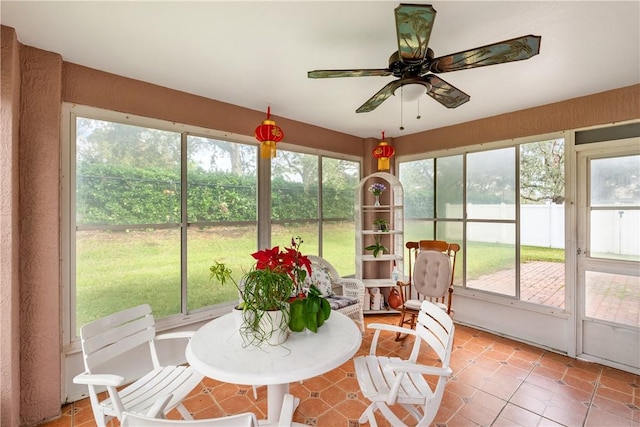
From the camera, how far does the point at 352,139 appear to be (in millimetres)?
4254

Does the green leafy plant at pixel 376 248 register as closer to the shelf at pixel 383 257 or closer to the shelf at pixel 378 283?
the shelf at pixel 383 257

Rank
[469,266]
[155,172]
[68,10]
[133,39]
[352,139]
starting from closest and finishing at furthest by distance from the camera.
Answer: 1. [68,10]
2. [133,39]
3. [155,172]
4. [469,266]
5. [352,139]

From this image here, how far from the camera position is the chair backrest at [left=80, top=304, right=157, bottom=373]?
150 cm

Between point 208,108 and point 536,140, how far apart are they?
11.7 ft

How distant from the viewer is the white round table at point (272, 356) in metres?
1.20

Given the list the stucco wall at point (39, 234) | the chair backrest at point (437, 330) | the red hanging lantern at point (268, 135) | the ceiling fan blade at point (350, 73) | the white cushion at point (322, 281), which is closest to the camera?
the chair backrest at point (437, 330)

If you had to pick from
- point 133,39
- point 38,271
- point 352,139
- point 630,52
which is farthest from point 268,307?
point 352,139

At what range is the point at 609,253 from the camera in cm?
272

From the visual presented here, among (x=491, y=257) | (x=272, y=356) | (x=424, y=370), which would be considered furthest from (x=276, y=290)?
(x=491, y=257)

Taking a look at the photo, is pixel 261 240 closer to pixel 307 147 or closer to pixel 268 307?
pixel 307 147

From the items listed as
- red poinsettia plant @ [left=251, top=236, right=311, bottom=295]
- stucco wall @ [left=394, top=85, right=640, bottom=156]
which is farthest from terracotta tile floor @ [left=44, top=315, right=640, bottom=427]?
stucco wall @ [left=394, top=85, right=640, bottom=156]

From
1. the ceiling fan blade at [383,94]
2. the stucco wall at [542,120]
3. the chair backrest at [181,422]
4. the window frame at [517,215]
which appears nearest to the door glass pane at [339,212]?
the window frame at [517,215]

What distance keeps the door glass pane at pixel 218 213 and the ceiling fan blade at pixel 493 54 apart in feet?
7.28

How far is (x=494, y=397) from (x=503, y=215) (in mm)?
2036
